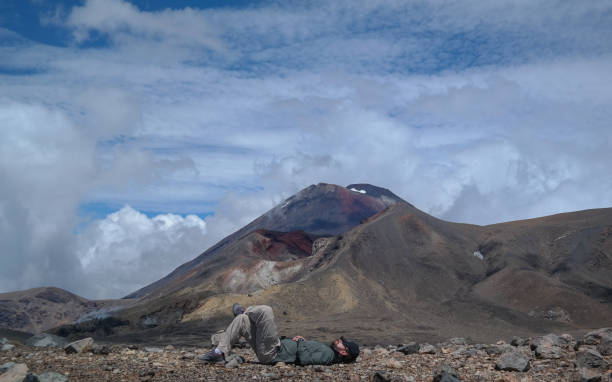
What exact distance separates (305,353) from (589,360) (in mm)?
5235

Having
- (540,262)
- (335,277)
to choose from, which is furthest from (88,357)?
(540,262)

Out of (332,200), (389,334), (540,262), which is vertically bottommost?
(389,334)

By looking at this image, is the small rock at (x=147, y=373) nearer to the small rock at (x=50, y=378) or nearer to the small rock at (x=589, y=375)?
the small rock at (x=50, y=378)

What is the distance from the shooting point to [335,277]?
175 ft

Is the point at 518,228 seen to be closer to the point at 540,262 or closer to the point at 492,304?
the point at 540,262

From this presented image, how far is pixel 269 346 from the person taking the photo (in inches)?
436

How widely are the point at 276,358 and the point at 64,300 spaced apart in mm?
109386

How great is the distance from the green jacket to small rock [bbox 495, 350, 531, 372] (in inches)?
125

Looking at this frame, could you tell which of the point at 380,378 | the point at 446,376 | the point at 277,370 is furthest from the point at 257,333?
the point at 446,376

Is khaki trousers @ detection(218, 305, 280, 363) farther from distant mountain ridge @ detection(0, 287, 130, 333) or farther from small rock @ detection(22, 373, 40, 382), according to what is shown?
distant mountain ridge @ detection(0, 287, 130, 333)

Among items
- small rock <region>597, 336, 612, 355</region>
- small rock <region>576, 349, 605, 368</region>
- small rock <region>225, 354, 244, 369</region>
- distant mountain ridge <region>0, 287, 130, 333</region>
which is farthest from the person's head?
distant mountain ridge <region>0, 287, 130, 333</region>

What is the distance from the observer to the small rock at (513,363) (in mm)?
10176

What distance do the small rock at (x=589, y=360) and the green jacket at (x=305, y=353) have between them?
14.8 feet

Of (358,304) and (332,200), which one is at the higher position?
(332,200)
